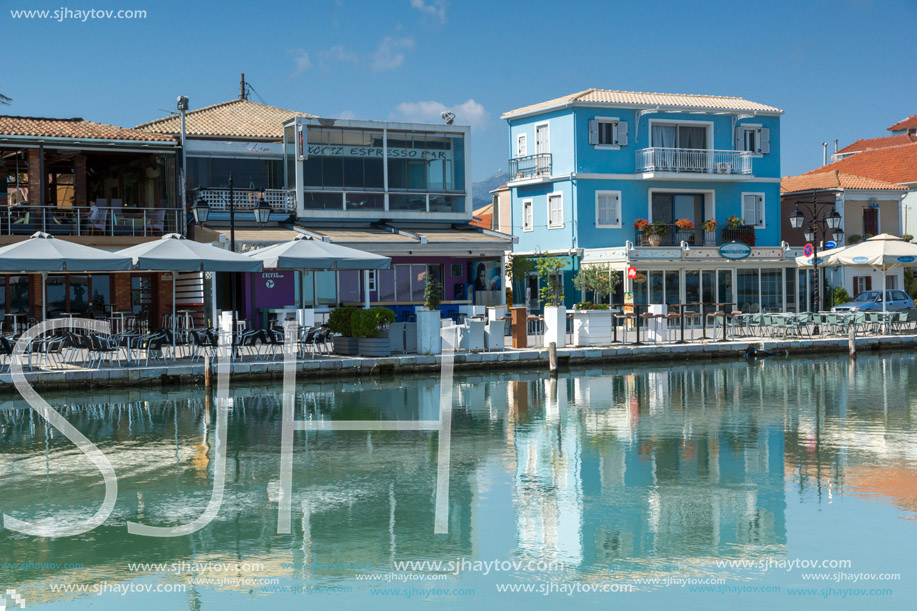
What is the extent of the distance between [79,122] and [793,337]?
22.8 m

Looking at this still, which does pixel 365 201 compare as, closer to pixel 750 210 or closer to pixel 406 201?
pixel 406 201

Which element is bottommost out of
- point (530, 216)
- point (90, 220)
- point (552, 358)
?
point (552, 358)

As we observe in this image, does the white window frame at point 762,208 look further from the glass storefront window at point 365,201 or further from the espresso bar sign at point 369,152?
the glass storefront window at point 365,201

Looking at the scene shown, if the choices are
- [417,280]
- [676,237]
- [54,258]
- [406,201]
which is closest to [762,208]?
[676,237]

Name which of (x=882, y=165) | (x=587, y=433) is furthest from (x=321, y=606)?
(x=882, y=165)

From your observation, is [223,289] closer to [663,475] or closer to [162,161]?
[162,161]

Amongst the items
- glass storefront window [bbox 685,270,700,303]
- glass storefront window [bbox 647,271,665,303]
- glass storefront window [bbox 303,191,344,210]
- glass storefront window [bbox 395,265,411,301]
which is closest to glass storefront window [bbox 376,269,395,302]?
glass storefront window [bbox 395,265,411,301]

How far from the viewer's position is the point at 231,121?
114 ft

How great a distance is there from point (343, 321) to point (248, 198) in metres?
8.12

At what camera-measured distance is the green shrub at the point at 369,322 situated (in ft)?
81.5

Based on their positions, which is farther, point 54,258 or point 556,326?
point 556,326

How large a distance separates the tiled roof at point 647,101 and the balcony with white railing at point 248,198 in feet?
40.5

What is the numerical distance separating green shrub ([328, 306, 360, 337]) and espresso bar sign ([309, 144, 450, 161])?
8.64 metres

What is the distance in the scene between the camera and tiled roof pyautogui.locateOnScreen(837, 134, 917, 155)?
2488 inches
